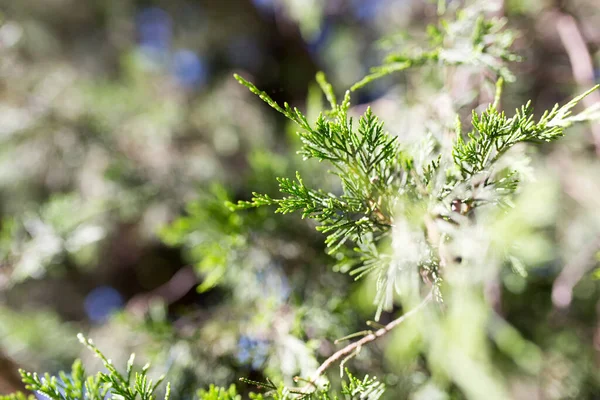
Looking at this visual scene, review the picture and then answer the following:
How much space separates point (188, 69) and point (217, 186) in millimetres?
1378

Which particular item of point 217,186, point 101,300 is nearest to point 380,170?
point 217,186

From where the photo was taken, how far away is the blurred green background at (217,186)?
88 centimetres

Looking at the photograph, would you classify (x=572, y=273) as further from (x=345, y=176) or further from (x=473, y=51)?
(x=345, y=176)

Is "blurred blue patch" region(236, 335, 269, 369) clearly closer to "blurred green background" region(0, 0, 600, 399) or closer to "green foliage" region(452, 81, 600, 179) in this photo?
"blurred green background" region(0, 0, 600, 399)

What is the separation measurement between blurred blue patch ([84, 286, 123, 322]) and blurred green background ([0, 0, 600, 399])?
15mm

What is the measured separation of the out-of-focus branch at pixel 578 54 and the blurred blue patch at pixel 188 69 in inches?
58.9

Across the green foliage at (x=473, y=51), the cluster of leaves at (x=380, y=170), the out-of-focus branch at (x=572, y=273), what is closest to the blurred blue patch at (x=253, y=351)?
the cluster of leaves at (x=380, y=170)

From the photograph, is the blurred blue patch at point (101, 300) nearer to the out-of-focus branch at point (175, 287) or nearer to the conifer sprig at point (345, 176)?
the out-of-focus branch at point (175, 287)

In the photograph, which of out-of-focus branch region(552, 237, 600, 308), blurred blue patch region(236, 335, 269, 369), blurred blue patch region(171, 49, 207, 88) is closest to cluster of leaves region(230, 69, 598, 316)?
blurred blue patch region(236, 335, 269, 369)

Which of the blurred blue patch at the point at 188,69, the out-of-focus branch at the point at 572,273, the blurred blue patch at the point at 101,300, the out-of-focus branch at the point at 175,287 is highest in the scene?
the blurred blue patch at the point at 188,69

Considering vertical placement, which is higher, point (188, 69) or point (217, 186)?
point (188, 69)

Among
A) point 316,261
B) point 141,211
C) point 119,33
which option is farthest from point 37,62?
point 316,261

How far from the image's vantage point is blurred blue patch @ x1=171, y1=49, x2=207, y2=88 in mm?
2021

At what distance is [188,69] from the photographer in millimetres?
2039
